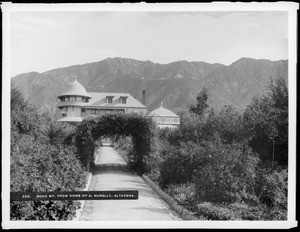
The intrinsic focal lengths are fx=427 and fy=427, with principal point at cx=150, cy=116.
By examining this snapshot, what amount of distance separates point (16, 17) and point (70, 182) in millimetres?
3745

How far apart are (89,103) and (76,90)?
2.18 metres

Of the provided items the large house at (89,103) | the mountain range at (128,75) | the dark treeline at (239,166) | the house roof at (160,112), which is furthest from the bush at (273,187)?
the house roof at (160,112)

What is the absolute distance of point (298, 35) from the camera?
860cm

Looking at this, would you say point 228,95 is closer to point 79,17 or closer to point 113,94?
point 113,94

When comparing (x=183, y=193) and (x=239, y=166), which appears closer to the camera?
(x=239, y=166)

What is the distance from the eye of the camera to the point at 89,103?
12359 millimetres

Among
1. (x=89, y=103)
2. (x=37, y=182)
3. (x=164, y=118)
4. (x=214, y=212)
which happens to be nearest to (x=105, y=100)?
(x=89, y=103)

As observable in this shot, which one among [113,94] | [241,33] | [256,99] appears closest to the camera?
[241,33]

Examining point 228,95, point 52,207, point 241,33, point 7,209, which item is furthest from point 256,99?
point 7,209

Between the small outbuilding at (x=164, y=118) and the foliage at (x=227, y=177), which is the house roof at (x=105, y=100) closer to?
the small outbuilding at (x=164, y=118)

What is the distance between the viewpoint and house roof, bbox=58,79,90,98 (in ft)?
33.2

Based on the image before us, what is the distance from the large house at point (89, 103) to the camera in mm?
10766

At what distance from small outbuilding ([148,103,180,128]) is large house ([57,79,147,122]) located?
938 mm

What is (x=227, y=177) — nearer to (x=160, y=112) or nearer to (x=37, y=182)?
(x=37, y=182)
